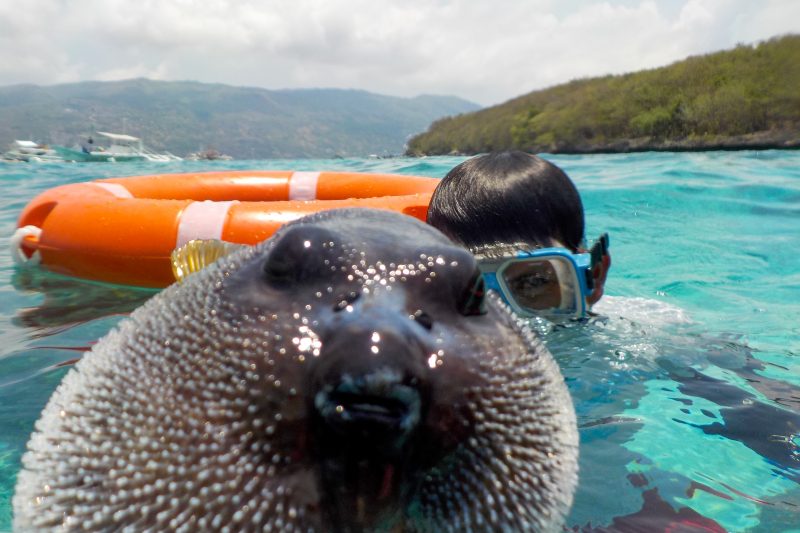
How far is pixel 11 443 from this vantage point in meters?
2.64

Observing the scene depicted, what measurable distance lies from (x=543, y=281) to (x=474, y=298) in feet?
6.59

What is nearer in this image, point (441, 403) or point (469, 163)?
point (441, 403)

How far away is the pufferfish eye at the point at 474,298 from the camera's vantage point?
3.98 ft

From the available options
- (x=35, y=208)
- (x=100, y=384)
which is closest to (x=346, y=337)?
(x=100, y=384)

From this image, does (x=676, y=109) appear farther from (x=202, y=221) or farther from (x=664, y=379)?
(x=664, y=379)

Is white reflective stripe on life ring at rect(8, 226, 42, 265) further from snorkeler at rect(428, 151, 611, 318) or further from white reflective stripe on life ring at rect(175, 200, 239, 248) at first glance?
snorkeler at rect(428, 151, 611, 318)

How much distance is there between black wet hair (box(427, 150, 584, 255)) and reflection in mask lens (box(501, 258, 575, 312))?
118 millimetres

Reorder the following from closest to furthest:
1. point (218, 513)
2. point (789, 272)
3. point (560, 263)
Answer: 1. point (218, 513)
2. point (560, 263)
3. point (789, 272)

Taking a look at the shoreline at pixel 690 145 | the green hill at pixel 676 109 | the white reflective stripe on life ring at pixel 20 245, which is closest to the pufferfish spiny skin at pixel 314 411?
the white reflective stripe on life ring at pixel 20 245

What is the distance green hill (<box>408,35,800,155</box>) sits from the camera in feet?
102

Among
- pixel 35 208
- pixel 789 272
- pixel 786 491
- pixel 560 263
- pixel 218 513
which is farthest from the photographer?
pixel 789 272

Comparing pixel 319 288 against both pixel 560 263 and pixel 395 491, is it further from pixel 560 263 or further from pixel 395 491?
pixel 560 263

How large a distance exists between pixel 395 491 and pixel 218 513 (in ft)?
0.88

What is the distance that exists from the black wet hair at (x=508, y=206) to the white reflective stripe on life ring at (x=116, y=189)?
10.7 feet
